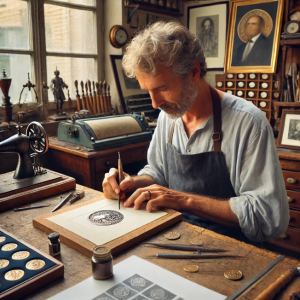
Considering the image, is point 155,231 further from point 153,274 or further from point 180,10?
point 180,10

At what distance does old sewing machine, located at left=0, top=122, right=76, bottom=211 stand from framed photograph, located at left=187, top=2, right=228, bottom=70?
3039 millimetres

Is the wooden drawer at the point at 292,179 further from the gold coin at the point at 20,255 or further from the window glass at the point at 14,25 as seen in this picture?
the window glass at the point at 14,25

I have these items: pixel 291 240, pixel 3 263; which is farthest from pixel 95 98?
pixel 3 263

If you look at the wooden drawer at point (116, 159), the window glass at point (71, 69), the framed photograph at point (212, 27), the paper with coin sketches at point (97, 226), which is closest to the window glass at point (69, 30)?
the window glass at point (71, 69)

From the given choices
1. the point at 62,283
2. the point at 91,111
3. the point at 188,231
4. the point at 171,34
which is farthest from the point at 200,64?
the point at 91,111

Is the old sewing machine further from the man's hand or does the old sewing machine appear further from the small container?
the small container

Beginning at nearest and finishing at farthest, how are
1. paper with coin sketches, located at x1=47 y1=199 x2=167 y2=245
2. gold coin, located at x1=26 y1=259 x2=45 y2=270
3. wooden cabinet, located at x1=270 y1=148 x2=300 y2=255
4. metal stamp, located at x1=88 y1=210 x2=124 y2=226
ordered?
gold coin, located at x1=26 y1=259 x2=45 y2=270 → paper with coin sketches, located at x1=47 y1=199 x2=167 y2=245 → metal stamp, located at x1=88 y1=210 x2=124 y2=226 → wooden cabinet, located at x1=270 y1=148 x2=300 y2=255

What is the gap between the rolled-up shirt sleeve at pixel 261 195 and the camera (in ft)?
5.19

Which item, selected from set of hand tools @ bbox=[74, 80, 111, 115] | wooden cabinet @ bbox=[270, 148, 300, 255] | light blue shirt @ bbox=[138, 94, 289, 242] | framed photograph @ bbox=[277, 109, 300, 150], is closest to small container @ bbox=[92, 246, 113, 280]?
light blue shirt @ bbox=[138, 94, 289, 242]

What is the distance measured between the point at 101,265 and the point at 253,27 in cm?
384

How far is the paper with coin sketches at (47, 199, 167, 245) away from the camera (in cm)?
135

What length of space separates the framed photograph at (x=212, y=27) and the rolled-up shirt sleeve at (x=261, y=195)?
123 inches

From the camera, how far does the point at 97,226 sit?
144cm

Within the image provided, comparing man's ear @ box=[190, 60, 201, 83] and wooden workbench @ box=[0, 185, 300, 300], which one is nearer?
wooden workbench @ box=[0, 185, 300, 300]
